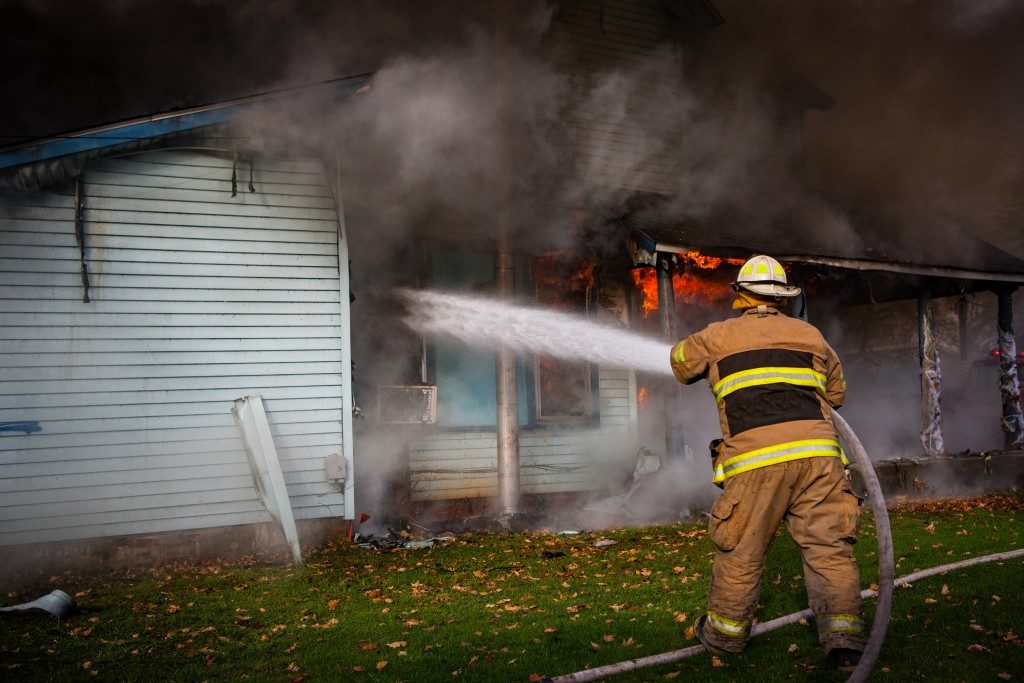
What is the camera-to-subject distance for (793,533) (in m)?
3.86

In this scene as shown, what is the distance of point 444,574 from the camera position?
6.77 meters

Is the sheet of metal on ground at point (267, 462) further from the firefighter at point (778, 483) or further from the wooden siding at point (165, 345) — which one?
the firefighter at point (778, 483)

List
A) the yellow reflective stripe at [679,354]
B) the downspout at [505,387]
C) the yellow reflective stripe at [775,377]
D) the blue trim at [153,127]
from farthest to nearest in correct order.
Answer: the downspout at [505,387] < the blue trim at [153,127] < the yellow reflective stripe at [679,354] < the yellow reflective stripe at [775,377]

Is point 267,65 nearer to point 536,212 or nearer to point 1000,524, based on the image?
point 536,212

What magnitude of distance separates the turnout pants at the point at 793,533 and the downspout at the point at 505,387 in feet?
18.0

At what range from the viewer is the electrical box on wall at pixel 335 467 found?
8.26m

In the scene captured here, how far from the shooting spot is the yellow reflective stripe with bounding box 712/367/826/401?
3881 mm

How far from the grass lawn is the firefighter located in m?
0.30

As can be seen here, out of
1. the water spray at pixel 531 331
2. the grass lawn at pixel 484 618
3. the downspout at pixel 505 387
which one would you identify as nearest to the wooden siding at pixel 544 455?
the water spray at pixel 531 331

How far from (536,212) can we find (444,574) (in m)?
5.39

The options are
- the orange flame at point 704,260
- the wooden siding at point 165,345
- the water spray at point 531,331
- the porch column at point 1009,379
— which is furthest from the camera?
the porch column at point 1009,379

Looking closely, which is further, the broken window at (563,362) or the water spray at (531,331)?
the broken window at (563,362)

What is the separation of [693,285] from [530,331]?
3428 millimetres

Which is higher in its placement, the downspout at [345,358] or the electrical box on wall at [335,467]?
the downspout at [345,358]
